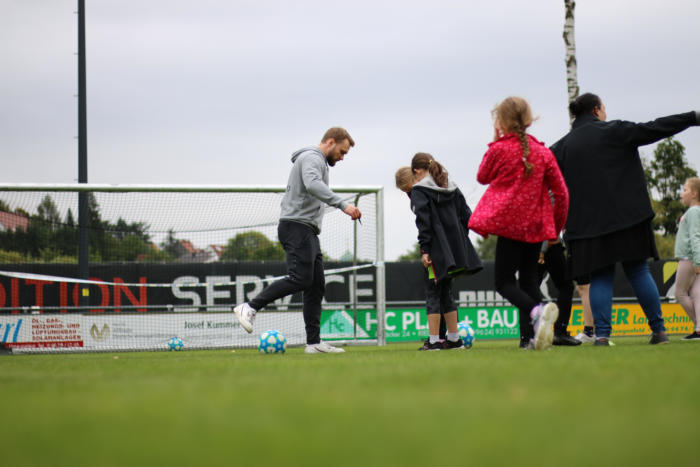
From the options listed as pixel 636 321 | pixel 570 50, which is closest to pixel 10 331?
pixel 570 50

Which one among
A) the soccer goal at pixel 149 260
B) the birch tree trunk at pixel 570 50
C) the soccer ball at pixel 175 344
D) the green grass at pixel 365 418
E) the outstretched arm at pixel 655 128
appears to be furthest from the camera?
the birch tree trunk at pixel 570 50

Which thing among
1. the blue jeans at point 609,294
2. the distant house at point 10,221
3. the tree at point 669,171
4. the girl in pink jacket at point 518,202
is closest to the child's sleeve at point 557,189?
the girl in pink jacket at point 518,202

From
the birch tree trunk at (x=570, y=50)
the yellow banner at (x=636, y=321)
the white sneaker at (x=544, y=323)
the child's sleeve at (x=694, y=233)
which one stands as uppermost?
the birch tree trunk at (x=570, y=50)

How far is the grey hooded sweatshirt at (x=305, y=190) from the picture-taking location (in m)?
6.64

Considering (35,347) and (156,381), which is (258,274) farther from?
(156,381)

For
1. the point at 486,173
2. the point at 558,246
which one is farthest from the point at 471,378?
the point at 558,246

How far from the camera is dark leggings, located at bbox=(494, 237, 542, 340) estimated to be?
5.64 meters

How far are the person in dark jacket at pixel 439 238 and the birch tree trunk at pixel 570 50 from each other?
5.84 m

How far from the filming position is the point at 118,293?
1048cm

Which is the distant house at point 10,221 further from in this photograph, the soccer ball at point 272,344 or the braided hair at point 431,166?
the braided hair at point 431,166

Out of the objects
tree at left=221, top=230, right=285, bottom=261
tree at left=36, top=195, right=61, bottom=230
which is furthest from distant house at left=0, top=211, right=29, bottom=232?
tree at left=221, top=230, right=285, bottom=261

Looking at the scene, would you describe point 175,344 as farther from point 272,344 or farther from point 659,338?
point 659,338

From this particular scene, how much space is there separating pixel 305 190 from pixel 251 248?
4549 mm

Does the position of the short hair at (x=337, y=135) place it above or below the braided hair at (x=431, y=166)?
above
